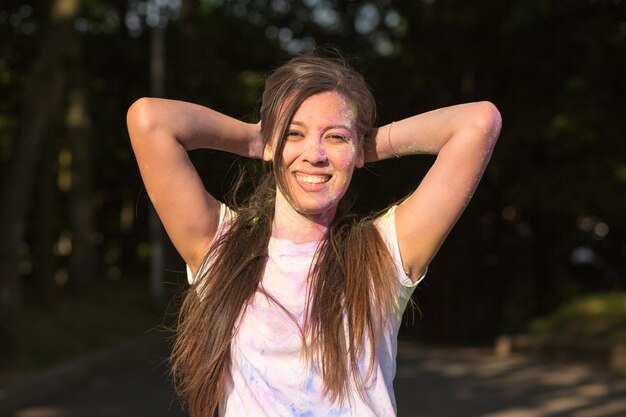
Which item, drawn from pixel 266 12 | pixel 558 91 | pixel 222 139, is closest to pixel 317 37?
pixel 266 12

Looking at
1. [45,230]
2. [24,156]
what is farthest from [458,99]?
[24,156]

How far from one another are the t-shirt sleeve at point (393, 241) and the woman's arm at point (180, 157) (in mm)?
397

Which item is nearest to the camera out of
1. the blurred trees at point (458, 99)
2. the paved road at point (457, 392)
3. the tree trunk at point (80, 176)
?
the paved road at point (457, 392)

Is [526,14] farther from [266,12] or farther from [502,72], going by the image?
[266,12]

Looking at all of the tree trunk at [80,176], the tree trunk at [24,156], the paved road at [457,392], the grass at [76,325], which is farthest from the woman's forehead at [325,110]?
the tree trunk at [80,176]

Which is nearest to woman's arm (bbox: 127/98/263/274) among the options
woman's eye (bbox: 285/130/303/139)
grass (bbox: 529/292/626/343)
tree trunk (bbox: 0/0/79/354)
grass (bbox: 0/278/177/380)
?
woman's eye (bbox: 285/130/303/139)

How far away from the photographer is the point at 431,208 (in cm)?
271

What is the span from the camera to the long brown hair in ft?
8.68

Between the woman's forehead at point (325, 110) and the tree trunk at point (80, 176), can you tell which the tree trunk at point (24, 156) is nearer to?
the tree trunk at point (80, 176)

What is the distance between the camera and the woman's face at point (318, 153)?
2736 mm

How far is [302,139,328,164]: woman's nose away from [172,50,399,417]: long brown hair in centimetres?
7

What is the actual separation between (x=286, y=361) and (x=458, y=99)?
2444 centimetres

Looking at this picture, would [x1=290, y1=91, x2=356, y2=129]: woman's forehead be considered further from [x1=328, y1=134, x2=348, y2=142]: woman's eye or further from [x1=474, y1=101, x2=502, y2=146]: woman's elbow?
[x1=474, y1=101, x2=502, y2=146]: woman's elbow

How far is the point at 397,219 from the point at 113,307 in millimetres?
19545
